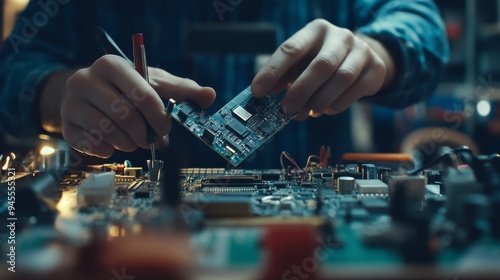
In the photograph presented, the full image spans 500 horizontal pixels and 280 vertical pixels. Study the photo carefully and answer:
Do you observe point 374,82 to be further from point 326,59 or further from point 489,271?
point 489,271

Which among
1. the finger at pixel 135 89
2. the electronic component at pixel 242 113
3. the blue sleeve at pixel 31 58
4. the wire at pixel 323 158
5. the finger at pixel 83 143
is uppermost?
the blue sleeve at pixel 31 58

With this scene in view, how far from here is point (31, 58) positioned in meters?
1.75

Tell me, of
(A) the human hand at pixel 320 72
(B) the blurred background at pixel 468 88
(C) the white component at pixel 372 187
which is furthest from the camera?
(B) the blurred background at pixel 468 88

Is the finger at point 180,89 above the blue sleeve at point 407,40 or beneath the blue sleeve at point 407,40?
beneath

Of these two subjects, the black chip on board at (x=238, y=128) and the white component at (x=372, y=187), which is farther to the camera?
the black chip on board at (x=238, y=128)

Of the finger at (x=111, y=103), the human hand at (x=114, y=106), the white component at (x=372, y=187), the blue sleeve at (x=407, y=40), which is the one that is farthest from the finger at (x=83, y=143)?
the blue sleeve at (x=407, y=40)

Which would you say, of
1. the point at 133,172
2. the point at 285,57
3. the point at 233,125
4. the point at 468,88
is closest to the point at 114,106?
the point at 133,172

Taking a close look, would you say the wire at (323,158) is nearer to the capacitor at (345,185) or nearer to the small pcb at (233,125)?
the small pcb at (233,125)

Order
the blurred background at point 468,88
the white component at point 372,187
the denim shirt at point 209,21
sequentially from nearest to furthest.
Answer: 1. the white component at point 372,187
2. the denim shirt at point 209,21
3. the blurred background at point 468,88

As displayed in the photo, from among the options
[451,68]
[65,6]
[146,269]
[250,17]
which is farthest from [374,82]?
[451,68]

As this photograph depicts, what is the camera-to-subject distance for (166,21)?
6.35ft

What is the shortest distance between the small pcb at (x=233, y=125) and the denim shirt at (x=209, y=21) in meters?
0.73

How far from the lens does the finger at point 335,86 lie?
1.21 meters

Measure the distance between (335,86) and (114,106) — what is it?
21.1 inches
